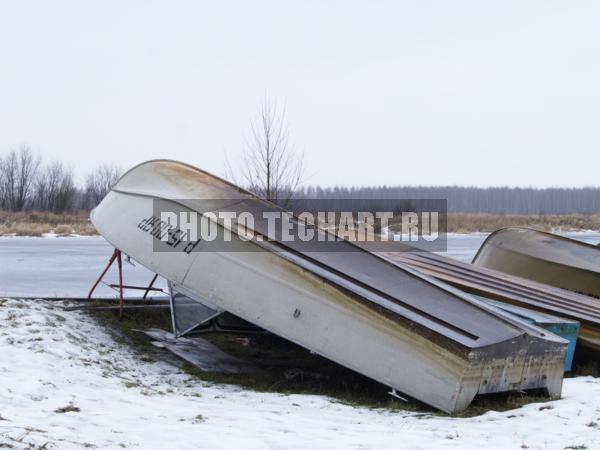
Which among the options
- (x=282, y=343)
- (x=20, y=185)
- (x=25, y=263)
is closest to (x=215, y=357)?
(x=282, y=343)

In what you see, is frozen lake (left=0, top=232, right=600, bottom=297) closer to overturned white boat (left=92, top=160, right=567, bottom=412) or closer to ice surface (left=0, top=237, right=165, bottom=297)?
ice surface (left=0, top=237, right=165, bottom=297)

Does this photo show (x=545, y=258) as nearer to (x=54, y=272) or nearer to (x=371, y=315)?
(x=371, y=315)

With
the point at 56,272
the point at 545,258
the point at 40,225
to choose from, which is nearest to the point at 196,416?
the point at 545,258

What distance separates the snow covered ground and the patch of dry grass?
25.0 metres

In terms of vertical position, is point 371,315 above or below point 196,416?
above

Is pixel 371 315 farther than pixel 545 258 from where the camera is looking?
No

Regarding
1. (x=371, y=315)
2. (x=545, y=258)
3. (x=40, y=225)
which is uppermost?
(x=545, y=258)

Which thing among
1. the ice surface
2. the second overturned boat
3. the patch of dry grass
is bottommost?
the ice surface

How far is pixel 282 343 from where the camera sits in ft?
27.9

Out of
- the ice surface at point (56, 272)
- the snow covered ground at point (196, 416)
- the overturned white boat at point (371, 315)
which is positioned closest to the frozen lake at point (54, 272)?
the ice surface at point (56, 272)

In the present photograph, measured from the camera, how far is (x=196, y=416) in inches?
176

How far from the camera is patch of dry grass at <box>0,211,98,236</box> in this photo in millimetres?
31500

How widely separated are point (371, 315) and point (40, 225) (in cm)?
3242

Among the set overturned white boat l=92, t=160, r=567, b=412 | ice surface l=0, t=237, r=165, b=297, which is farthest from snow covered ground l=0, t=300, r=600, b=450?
ice surface l=0, t=237, r=165, b=297
